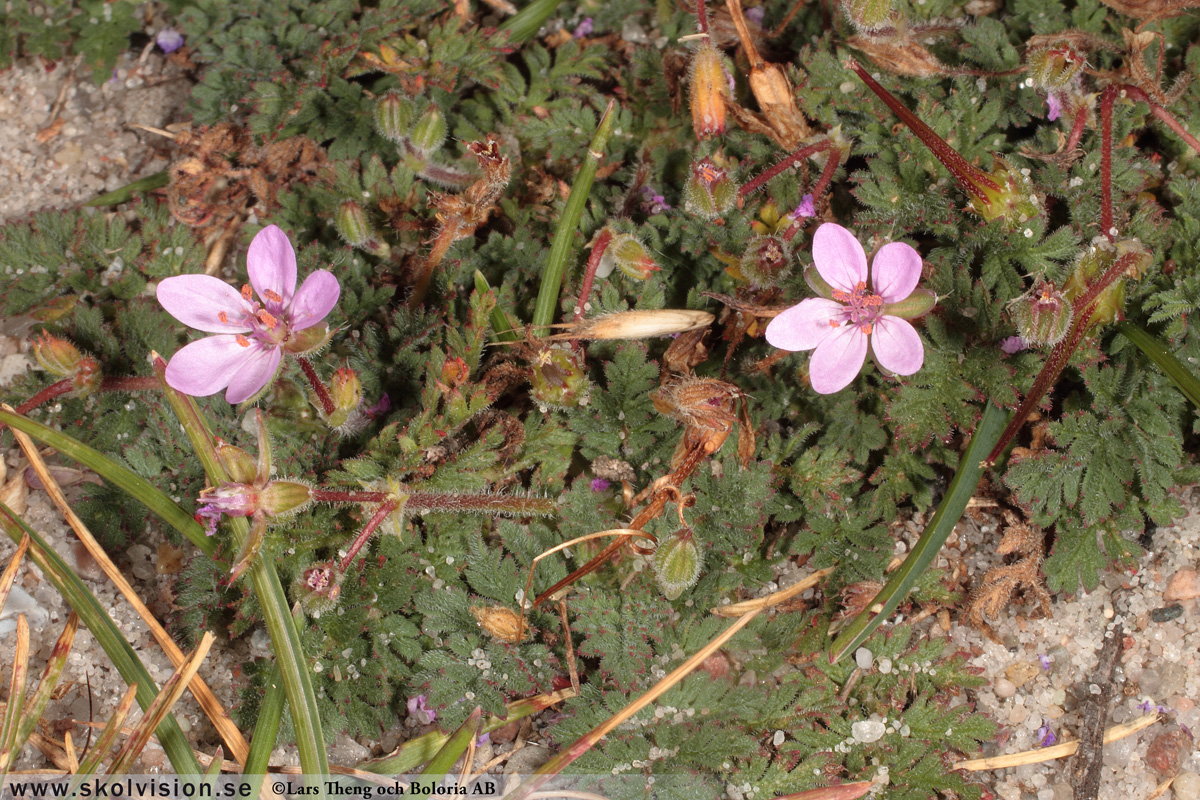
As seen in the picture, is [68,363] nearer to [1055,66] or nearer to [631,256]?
[631,256]

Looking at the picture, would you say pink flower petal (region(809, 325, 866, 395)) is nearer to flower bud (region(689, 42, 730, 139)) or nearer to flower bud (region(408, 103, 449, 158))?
flower bud (region(689, 42, 730, 139))

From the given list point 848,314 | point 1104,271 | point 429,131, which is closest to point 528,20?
point 429,131

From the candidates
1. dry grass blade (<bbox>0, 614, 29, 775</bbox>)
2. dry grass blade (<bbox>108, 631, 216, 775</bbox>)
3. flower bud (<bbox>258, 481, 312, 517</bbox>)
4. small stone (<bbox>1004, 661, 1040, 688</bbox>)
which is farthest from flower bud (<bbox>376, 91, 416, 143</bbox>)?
small stone (<bbox>1004, 661, 1040, 688</bbox>)

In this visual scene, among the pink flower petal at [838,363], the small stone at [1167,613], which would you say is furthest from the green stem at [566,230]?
the small stone at [1167,613]

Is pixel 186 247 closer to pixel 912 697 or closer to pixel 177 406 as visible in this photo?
pixel 177 406

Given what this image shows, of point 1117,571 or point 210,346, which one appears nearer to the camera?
point 210,346

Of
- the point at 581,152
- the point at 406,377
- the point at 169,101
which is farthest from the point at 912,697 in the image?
the point at 169,101
